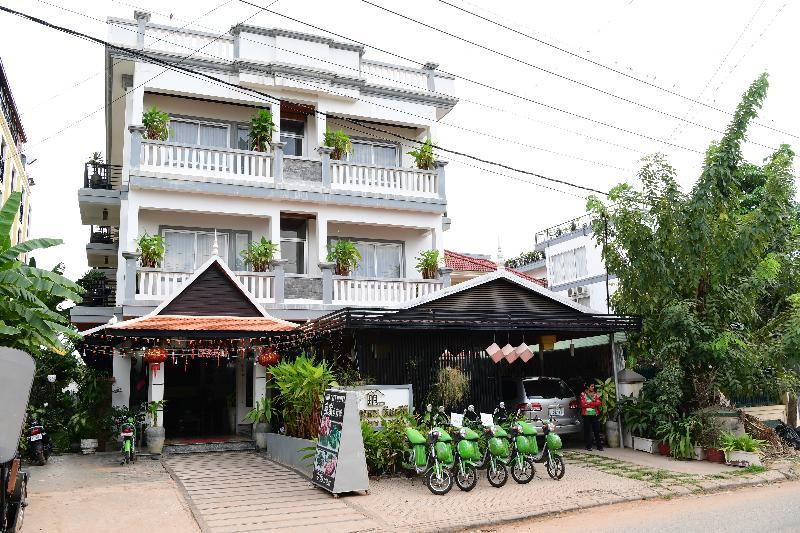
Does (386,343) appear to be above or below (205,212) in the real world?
below

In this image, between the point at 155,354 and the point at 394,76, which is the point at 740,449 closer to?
the point at 155,354

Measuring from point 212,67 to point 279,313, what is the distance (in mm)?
7011

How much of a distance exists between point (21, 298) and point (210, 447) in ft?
25.6

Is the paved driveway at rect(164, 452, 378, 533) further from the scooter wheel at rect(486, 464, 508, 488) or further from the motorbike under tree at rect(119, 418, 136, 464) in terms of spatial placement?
the scooter wheel at rect(486, 464, 508, 488)

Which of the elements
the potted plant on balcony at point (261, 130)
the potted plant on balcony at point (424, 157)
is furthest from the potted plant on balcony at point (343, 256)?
the potted plant on balcony at point (424, 157)

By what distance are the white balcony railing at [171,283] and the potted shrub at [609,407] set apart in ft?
27.9

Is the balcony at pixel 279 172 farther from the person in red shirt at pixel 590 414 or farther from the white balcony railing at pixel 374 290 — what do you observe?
the person in red shirt at pixel 590 414

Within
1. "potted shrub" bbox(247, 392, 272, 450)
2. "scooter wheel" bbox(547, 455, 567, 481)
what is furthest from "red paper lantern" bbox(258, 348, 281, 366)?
"scooter wheel" bbox(547, 455, 567, 481)

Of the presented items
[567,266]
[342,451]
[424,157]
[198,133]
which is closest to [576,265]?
[567,266]

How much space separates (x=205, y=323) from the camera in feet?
50.7

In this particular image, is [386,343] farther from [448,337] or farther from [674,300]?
[674,300]

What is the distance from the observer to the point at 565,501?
1009 centimetres

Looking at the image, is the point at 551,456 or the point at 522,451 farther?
the point at 551,456

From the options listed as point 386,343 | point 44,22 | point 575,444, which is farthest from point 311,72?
point 575,444
